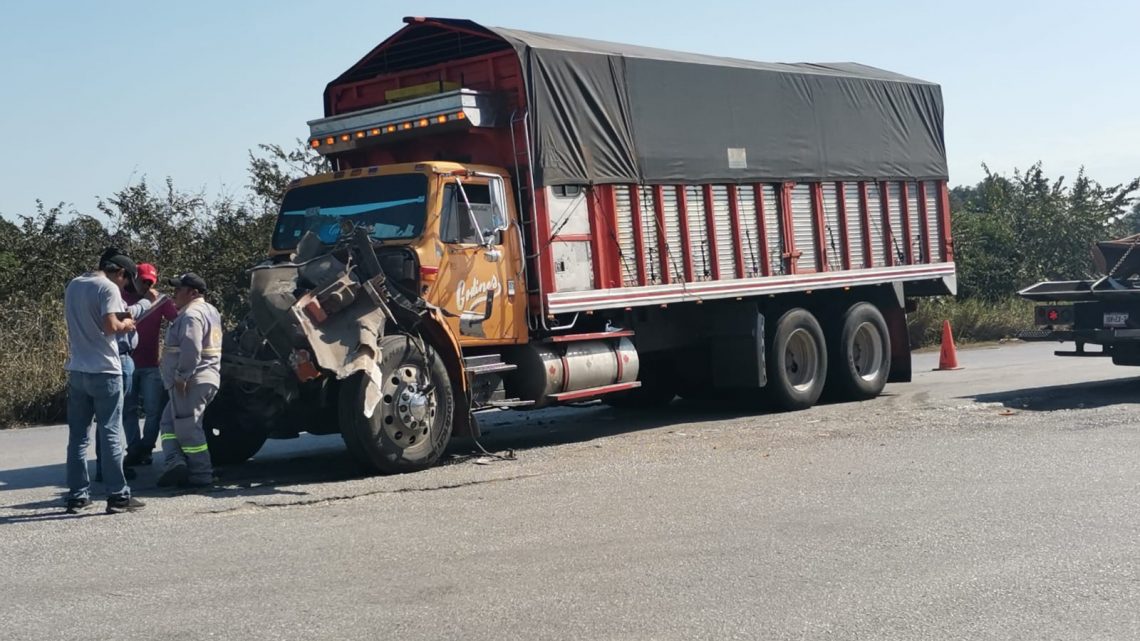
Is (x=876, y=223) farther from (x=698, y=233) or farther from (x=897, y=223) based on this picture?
(x=698, y=233)

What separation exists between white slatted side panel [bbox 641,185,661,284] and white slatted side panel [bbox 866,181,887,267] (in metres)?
3.73

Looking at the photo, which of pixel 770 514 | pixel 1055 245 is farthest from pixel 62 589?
pixel 1055 245

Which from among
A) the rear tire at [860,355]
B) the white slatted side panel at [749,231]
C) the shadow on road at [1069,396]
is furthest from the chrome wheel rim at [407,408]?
the shadow on road at [1069,396]

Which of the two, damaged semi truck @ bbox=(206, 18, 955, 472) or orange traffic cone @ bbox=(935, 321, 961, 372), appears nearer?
damaged semi truck @ bbox=(206, 18, 955, 472)

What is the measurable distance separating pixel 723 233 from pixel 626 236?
150 cm

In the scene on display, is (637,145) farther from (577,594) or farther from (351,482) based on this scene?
(577,594)

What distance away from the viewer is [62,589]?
652cm

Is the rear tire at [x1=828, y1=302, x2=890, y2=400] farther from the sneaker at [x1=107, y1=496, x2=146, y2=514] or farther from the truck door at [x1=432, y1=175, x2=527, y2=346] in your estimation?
the sneaker at [x1=107, y1=496, x2=146, y2=514]

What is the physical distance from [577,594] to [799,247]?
29.2 feet

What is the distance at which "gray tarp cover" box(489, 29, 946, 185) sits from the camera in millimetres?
12039

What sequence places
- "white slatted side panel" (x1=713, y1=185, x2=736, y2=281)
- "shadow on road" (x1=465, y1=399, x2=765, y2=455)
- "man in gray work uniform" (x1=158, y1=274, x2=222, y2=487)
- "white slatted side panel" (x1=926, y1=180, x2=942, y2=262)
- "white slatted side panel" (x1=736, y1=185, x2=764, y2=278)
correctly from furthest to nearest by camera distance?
1. "white slatted side panel" (x1=926, y1=180, x2=942, y2=262)
2. "white slatted side panel" (x1=736, y1=185, x2=764, y2=278)
3. "white slatted side panel" (x1=713, y1=185, x2=736, y2=281)
4. "shadow on road" (x1=465, y1=399, x2=765, y2=455)
5. "man in gray work uniform" (x1=158, y1=274, x2=222, y2=487)

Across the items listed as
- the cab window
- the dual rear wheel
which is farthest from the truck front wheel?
the dual rear wheel

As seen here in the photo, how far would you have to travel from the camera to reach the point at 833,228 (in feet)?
49.4

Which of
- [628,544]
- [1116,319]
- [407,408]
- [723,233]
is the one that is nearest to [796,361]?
[723,233]
